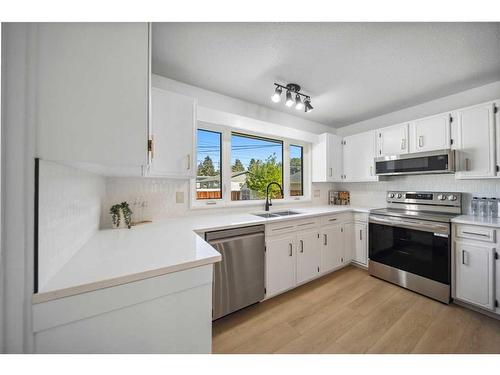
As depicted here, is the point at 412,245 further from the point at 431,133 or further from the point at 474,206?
the point at 431,133

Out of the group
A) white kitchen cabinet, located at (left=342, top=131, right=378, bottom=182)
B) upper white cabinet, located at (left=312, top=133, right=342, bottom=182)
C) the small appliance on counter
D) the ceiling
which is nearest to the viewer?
the ceiling

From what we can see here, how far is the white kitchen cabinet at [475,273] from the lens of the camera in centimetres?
173

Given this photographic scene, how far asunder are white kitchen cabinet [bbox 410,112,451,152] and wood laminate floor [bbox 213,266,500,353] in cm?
175

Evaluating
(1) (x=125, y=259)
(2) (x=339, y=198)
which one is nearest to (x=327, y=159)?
(2) (x=339, y=198)

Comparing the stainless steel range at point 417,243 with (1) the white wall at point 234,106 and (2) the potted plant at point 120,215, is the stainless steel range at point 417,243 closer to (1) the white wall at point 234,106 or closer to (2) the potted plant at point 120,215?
(1) the white wall at point 234,106

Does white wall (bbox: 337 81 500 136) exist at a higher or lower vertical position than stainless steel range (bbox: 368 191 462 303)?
higher

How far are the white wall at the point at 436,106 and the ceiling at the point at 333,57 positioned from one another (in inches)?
5.2

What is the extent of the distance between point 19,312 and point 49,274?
136 mm

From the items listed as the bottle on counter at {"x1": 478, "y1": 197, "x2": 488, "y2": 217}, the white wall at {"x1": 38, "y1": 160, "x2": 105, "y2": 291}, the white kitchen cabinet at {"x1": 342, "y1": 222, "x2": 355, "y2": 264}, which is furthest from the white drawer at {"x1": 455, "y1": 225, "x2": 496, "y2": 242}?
the white wall at {"x1": 38, "y1": 160, "x2": 105, "y2": 291}

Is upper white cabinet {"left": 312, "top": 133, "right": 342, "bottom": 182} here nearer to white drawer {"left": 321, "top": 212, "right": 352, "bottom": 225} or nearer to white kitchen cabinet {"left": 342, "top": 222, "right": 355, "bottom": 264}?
white drawer {"left": 321, "top": 212, "right": 352, "bottom": 225}

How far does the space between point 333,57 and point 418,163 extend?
1.74 metres

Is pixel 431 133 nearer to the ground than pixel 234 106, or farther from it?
nearer to the ground

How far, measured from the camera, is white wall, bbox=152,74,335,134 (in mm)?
2045

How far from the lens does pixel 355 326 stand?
1.64m
